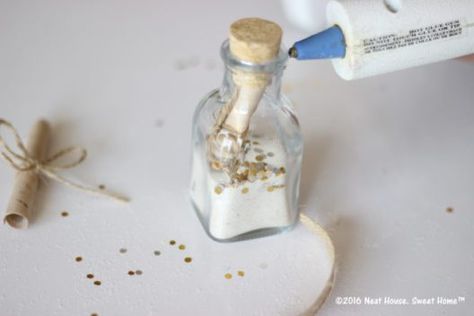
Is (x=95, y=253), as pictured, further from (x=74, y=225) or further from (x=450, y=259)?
(x=450, y=259)

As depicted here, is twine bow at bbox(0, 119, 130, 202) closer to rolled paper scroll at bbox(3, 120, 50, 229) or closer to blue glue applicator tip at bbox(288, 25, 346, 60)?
rolled paper scroll at bbox(3, 120, 50, 229)

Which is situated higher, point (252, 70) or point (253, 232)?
point (252, 70)

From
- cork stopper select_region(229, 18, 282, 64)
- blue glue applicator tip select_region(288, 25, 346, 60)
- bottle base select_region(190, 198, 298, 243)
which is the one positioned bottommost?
bottle base select_region(190, 198, 298, 243)

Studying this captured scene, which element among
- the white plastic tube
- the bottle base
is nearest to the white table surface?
the bottle base

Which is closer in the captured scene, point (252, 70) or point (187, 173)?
point (252, 70)

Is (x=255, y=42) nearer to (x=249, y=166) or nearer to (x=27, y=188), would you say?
(x=249, y=166)

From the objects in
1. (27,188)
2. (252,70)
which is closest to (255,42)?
(252,70)
